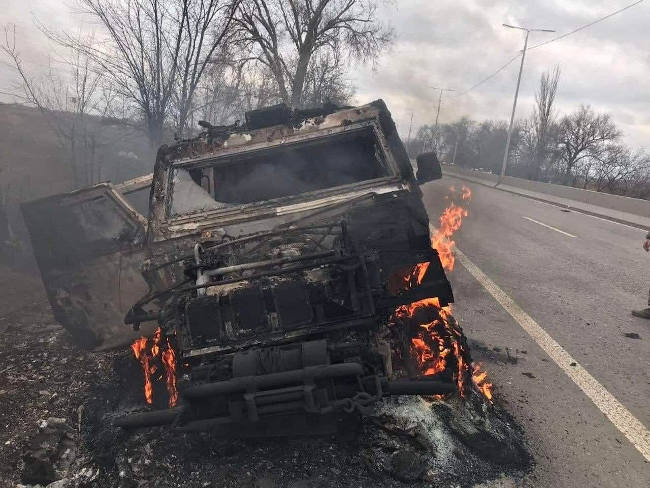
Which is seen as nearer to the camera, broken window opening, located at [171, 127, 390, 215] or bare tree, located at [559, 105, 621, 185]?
broken window opening, located at [171, 127, 390, 215]

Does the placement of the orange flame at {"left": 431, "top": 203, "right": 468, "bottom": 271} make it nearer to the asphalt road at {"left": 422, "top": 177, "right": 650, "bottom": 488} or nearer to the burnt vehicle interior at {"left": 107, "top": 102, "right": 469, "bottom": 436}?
the asphalt road at {"left": 422, "top": 177, "right": 650, "bottom": 488}

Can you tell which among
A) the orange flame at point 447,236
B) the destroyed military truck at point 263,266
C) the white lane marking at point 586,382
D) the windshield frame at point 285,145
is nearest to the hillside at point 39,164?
the destroyed military truck at point 263,266

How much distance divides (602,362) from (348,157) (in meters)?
3.04

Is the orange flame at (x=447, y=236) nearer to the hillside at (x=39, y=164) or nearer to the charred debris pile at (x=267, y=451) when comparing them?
the charred debris pile at (x=267, y=451)

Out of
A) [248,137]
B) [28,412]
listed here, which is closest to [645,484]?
[248,137]

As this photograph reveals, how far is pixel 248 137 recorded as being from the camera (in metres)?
4.18

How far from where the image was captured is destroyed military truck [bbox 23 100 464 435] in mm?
2219

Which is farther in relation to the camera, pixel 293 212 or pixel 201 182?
pixel 201 182

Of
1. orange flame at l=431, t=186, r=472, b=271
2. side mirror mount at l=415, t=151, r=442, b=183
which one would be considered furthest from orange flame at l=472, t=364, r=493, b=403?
side mirror mount at l=415, t=151, r=442, b=183

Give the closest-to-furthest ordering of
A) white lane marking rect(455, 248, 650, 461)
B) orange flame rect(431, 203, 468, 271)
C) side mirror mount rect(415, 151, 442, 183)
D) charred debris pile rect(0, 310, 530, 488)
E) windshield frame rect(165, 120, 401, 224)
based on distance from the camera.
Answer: charred debris pile rect(0, 310, 530, 488) → white lane marking rect(455, 248, 650, 461) → windshield frame rect(165, 120, 401, 224) → side mirror mount rect(415, 151, 442, 183) → orange flame rect(431, 203, 468, 271)

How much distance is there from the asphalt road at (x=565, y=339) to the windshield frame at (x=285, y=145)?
1.98 meters

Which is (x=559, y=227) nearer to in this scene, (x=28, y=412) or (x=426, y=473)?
(x=426, y=473)

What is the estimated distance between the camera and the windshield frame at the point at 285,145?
12.3 feet

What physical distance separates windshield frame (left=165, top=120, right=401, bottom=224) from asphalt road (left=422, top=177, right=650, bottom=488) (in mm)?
1979
